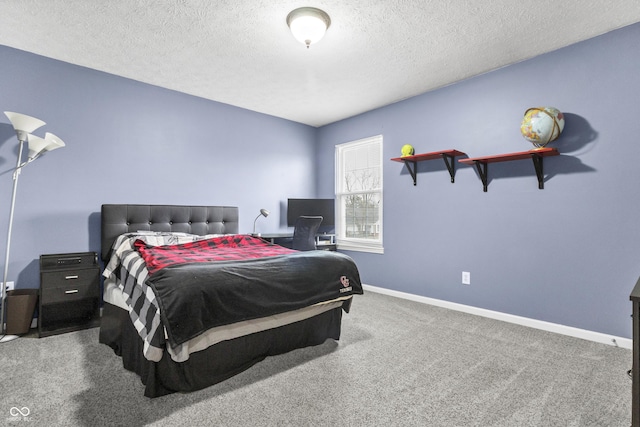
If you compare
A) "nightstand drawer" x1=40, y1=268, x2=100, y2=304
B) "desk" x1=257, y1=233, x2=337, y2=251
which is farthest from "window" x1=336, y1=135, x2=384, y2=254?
"nightstand drawer" x1=40, y1=268, x2=100, y2=304

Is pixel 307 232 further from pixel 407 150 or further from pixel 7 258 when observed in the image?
pixel 7 258

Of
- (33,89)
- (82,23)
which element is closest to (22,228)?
(33,89)

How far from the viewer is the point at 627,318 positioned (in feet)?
7.85

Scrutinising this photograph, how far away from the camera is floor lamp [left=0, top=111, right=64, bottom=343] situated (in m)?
2.50

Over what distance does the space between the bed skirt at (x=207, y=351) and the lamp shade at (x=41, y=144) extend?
1.41 meters

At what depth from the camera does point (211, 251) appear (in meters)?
2.99

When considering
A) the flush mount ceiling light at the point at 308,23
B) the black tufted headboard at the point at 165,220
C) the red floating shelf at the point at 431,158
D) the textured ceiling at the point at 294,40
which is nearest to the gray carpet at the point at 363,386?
the black tufted headboard at the point at 165,220

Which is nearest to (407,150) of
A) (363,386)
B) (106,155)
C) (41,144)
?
(363,386)

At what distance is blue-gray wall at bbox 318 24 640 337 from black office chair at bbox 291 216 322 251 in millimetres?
948

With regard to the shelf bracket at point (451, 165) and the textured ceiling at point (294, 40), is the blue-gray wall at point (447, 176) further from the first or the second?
the textured ceiling at point (294, 40)

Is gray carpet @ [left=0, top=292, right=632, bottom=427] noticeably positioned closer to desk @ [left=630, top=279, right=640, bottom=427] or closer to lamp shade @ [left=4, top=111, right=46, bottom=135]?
desk @ [left=630, top=279, right=640, bottom=427]

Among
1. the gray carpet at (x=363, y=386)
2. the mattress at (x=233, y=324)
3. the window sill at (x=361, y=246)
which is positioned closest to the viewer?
the gray carpet at (x=363, y=386)

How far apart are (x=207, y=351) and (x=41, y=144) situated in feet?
7.56

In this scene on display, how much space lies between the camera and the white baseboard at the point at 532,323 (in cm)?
245
